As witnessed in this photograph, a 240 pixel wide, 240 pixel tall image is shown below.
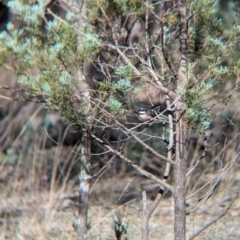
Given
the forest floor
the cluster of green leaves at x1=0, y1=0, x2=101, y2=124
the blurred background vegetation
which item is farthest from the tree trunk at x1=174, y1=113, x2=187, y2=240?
the blurred background vegetation

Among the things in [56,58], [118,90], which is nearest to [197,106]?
[118,90]

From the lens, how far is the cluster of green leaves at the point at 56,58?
4461 mm

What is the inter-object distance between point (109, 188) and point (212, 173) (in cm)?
124

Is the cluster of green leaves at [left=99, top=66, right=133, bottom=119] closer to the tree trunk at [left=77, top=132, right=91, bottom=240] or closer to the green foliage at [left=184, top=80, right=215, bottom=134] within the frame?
the green foliage at [left=184, top=80, right=215, bottom=134]

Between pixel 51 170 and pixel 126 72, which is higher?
pixel 51 170

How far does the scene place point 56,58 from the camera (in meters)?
4.52

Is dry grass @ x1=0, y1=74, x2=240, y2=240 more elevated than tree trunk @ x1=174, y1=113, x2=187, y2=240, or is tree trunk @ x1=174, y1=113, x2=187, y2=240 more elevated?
dry grass @ x1=0, y1=74, x2=240, y2=240

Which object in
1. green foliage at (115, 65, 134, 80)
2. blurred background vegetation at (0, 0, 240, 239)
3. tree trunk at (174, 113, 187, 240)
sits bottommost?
tree trunk at (174, 113, 187, 240)

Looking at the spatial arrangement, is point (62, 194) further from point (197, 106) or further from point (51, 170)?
point (197, 106)

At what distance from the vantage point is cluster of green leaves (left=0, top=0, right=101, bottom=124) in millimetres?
4461

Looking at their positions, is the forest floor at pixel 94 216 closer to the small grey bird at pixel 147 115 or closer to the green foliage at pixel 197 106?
the small grey bird at pixel 147 115

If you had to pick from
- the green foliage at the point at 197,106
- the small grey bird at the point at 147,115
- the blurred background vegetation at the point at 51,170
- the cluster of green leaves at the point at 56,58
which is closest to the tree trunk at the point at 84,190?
the cluster of green leaves at the point at 56,58

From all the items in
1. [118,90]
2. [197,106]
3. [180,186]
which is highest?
[118,90]

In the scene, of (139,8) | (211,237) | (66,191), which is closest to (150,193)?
(66,191)
